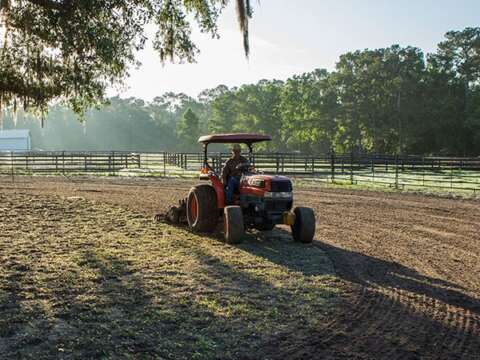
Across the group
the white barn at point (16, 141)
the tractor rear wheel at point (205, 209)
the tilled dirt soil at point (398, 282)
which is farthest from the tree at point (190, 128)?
the tractor rear wheel at point (205, 209)

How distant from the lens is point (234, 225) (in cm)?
842

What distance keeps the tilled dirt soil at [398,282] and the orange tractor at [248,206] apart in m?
0.62

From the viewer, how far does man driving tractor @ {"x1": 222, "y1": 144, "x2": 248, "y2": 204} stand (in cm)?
916

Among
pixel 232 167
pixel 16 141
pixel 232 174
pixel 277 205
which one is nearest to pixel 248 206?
pixel 277 205

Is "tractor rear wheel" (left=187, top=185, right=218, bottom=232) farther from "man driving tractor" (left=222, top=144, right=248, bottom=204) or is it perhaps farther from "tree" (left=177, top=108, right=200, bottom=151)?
"tree" (left=177, top=108, right=200, bottom=151)

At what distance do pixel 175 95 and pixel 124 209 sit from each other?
510 ft

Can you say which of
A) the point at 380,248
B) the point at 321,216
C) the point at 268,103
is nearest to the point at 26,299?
the point at 380,248

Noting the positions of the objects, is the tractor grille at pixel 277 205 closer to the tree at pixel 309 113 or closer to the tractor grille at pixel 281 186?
the tractor grille at pixel 281 186

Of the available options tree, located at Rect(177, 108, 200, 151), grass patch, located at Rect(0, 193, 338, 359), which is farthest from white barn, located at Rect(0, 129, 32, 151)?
grass patch, located at Rect(0, 193, 338, 359)

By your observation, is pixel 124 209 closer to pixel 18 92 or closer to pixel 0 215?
pixel 0 215

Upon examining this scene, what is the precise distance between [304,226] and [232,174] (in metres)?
1.64

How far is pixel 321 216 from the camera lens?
12.3 m

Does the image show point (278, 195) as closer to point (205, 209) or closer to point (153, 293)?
point (205, 209)

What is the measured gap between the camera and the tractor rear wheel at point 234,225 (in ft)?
27.6
